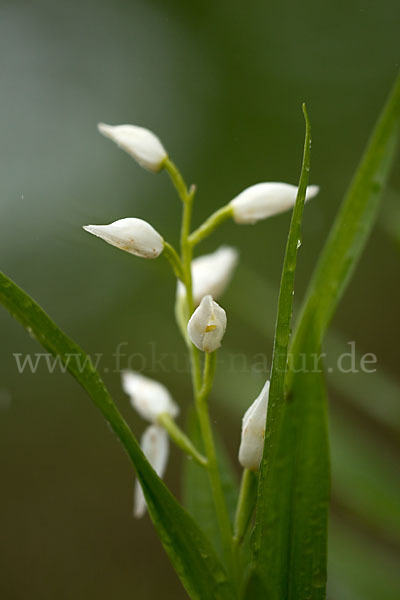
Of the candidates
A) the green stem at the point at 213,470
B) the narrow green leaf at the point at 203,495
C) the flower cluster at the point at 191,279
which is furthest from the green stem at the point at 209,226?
the narrow green leaf at the point at 203,495

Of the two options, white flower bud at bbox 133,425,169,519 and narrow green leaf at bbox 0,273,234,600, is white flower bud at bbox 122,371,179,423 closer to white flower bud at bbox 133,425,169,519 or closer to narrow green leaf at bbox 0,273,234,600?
white flower bud at bbox 133,425,169,519

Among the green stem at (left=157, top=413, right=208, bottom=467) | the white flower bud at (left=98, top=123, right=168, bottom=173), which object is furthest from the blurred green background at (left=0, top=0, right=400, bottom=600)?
the green stem at (left=157, top=413, right=208, bottom=467)

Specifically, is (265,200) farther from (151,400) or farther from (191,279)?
(151,400)

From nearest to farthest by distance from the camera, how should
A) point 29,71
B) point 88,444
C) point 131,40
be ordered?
point 29,71 → point 131,40 → point 88,444

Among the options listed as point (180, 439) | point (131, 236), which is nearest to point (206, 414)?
point (180, 439)

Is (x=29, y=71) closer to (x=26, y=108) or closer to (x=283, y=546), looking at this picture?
(x=26, y=108)

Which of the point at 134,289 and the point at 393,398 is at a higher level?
the point at 393,398

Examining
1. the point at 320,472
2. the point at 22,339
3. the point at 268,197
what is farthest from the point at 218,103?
the point at 320,472
